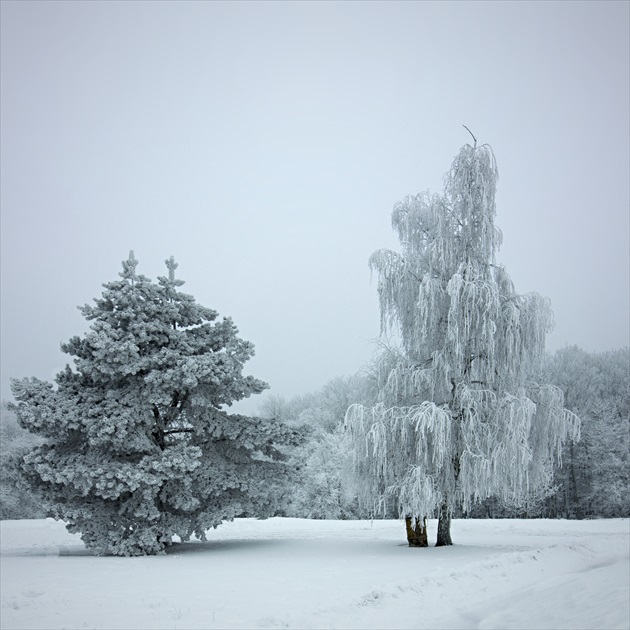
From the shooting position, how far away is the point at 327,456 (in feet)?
133

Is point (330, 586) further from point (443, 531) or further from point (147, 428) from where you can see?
point (147, 428)

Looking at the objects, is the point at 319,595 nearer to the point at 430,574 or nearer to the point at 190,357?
the point at 430,574

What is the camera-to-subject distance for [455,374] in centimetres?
1553

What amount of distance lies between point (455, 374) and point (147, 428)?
8274 millimetres

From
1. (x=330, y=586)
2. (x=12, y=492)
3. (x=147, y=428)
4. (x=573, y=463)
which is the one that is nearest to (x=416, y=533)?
(x=330, y=586)

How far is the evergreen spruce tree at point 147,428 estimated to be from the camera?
1541cm

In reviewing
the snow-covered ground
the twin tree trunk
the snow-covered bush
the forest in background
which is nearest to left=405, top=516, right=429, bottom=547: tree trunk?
the twin tree trunk

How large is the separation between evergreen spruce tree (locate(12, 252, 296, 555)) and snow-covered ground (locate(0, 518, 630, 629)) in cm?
121

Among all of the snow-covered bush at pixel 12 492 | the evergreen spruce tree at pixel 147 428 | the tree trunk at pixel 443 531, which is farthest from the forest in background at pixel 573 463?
the tree trunk at pixel 443 531

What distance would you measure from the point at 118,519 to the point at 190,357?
466 centimetres

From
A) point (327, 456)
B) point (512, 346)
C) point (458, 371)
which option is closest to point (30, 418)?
point (458, 371)

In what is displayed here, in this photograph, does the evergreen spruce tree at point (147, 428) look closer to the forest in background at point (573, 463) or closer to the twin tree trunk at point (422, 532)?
the twin tree trunk at point (422, 532)

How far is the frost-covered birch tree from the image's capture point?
14344 mm

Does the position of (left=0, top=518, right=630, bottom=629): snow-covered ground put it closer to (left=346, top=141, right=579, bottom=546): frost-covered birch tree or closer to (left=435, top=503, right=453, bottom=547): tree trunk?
(left=435, top=503, right=453, bottom=547): tree trunk
